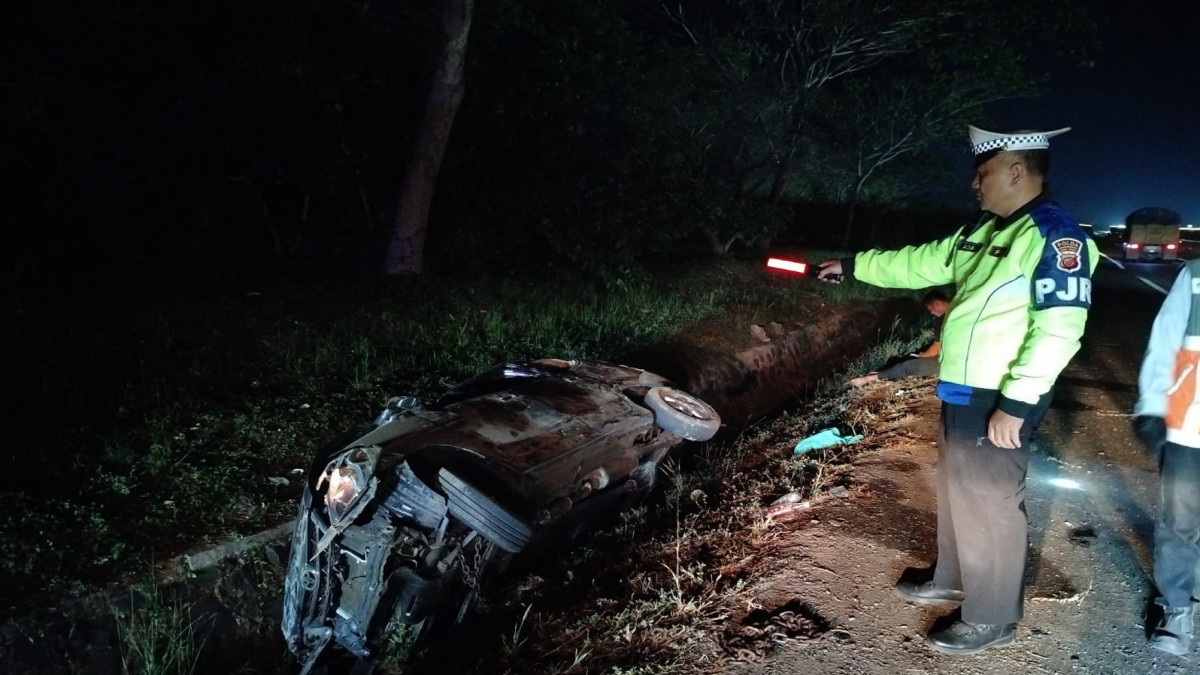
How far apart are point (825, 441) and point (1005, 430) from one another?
8.67ft

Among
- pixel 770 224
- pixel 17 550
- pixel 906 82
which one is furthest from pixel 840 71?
pixel 17 550

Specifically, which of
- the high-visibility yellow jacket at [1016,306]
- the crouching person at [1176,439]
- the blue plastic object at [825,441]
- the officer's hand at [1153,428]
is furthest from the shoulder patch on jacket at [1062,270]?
the blue plastic object at [825,441]

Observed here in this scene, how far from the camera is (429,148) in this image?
845cm

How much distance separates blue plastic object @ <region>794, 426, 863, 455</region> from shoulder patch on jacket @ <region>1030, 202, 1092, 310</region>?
2747 mm

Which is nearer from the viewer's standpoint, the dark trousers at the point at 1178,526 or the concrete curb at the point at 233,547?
the dark trousers at the point at 1178,526

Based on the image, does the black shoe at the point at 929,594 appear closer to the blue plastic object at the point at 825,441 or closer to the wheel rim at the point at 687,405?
the wheel rim at the point at 687,405

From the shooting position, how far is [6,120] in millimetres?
6246

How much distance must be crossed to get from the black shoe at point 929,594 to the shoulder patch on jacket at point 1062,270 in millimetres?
1320

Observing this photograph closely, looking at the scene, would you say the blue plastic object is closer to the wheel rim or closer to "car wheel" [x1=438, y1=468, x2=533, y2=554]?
the wheel rim

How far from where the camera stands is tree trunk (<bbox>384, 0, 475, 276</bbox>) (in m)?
7.93

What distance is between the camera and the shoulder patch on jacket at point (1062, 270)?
221 centimetres

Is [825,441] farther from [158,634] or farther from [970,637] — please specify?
[158,634]

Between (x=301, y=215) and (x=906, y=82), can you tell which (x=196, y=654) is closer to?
(x=301, y=215)

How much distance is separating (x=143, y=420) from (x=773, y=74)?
12862mm
